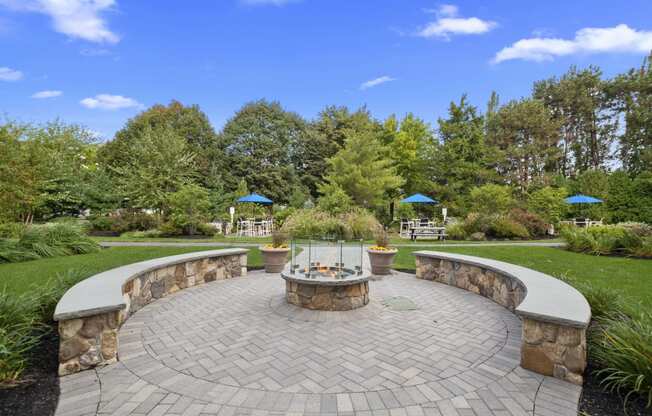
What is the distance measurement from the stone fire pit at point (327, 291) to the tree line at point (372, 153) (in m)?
10.5

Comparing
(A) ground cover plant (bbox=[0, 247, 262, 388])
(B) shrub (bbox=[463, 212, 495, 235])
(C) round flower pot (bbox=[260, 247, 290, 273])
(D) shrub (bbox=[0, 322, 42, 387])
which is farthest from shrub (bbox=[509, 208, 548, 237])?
(D) shrub (bbox=[0, 322, 42, 387])

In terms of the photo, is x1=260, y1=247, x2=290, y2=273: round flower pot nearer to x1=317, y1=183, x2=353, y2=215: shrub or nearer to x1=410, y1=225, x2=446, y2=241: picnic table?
x1=410, y1=225, x2=446, y2=241: picnic table

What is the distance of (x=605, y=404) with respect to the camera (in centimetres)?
215

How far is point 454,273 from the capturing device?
18.7 feet

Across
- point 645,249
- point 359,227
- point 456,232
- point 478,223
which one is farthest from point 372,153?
point 645,249

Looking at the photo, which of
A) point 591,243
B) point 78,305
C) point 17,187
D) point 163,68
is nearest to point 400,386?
point 78,305

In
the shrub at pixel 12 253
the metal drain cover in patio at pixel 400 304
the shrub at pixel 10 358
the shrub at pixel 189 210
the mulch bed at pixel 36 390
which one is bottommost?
the metal drain cover in patio at pixel 400 304

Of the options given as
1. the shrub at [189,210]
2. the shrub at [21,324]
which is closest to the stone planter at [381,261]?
the shrub at [21,324]

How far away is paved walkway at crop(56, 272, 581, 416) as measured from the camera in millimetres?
2115

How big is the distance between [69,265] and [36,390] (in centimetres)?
508

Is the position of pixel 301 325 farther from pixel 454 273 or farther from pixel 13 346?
pixel 454 273

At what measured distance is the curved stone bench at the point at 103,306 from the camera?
2533mm

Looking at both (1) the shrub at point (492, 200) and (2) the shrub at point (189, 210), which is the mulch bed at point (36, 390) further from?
(1) the shrub at point (492, 200)

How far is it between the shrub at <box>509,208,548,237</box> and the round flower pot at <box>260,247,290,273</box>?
10.9 metres
